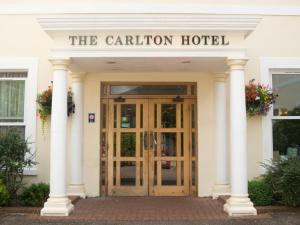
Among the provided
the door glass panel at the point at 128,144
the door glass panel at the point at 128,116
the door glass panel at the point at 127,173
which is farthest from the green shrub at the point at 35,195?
the door glass panel at the point at 128,116

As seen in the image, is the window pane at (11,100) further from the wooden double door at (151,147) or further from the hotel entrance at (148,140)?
the wooden double door at (151,147)

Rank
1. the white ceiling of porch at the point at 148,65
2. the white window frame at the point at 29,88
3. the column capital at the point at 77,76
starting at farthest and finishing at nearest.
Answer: the white window frame at the point at 29,88 < the column capital at the point at 77,76 < the white ceiling of porch at the point at 148,65

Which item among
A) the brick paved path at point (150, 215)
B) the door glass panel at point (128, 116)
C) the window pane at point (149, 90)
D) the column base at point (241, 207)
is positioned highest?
the window pane at point (149, 90)

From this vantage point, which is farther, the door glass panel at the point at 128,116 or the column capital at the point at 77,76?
the door glass panel at the point at 128,116

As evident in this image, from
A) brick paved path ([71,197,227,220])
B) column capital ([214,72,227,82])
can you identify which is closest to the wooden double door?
brick paved path ([71,197,227,220])

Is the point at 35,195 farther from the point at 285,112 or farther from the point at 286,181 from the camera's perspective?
the point at 285,112

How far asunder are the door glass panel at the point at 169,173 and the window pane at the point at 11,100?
12.7 feet

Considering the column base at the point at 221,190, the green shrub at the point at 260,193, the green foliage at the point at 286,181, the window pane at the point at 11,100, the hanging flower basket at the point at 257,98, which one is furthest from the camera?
the window pane at the point at 11,100

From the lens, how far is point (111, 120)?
10.9 m

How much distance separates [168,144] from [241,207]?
2922 millimetres

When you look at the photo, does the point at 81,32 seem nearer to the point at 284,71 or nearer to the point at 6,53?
the point at 6,53

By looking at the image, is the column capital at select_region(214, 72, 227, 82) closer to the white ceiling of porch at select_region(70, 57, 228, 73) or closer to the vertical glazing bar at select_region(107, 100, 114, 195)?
the white ceiling of porch at select_region(70, 57, 228, 73)

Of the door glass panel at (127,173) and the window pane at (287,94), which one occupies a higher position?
the window pane at (287,94)

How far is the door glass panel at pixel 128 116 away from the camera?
10.9 meters
